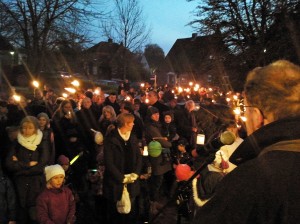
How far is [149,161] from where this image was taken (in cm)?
709

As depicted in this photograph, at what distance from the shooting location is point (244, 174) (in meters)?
1.06

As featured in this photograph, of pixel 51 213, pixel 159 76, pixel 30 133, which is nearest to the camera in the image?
pixel 51 213

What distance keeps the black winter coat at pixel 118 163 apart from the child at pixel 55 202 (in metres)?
0.72

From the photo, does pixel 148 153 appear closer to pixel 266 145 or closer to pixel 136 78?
pixel 266 145

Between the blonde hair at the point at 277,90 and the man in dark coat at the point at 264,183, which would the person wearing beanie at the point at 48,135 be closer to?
the blonde hair at the point at 277,90

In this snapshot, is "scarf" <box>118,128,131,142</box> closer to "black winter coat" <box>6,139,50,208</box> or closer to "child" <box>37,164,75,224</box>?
"child" <box>37,164,75,224</box>

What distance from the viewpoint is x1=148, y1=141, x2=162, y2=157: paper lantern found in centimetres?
688

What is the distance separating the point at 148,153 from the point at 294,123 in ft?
19.4

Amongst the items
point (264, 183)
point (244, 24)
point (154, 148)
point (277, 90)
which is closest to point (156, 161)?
point (154, 148)

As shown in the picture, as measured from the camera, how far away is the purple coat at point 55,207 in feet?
14.6

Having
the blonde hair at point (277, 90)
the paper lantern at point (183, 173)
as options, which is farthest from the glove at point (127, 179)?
the blonde hair at point (277, 90)

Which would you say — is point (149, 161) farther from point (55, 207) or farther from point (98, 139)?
point (55, 207)

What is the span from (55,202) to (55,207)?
0.20 feet

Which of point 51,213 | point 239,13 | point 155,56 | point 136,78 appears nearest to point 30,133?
point 51,213
